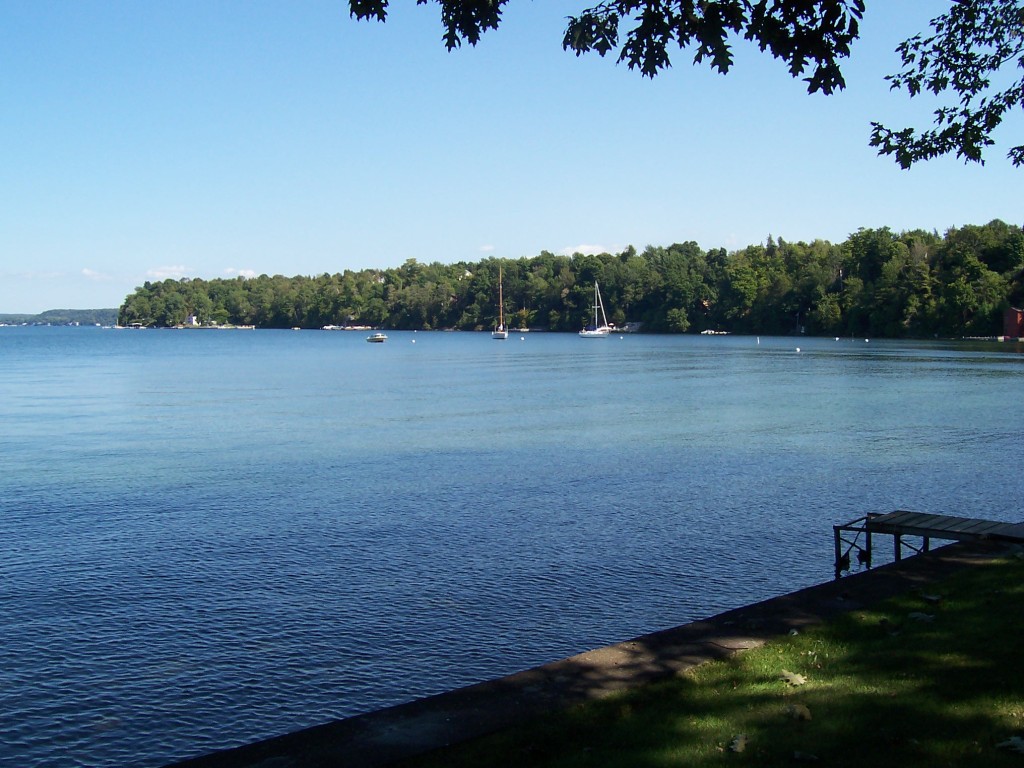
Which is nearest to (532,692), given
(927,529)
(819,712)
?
(819,712)

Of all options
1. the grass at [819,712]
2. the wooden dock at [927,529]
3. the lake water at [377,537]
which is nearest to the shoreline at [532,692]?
the grass at [819,712]

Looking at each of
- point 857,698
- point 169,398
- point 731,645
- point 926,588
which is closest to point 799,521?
point 926,588

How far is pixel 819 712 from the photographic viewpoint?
22.8 ft

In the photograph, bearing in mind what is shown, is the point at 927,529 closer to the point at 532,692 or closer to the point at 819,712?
the point at 819,712

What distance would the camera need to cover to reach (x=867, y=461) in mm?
27516

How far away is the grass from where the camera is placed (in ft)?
20.7

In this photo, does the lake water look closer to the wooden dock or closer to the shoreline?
the wooden dock

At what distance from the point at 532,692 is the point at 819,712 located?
2.24m

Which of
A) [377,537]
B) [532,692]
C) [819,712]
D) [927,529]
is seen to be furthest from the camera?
[377,537]

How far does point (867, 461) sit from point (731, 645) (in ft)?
67.5

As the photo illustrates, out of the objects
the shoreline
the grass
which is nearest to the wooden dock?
the shoreline

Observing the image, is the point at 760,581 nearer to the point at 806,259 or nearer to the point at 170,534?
the point at 170,534

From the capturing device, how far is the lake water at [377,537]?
439 inches

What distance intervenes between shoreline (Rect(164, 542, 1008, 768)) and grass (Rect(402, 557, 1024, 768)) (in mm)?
224
